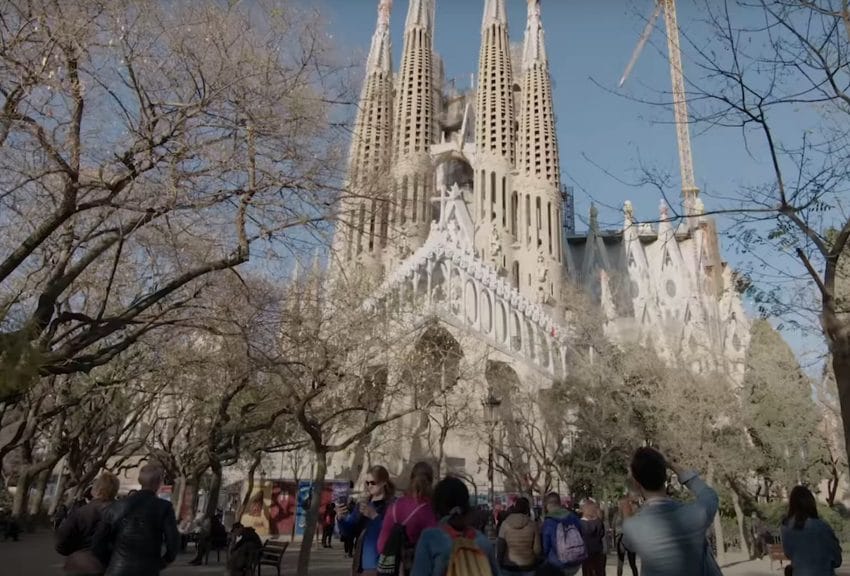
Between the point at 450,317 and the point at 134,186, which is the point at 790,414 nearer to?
the point at 450,317

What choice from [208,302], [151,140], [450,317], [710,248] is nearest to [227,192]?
[151,140]

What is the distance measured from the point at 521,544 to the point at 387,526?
1.42 m

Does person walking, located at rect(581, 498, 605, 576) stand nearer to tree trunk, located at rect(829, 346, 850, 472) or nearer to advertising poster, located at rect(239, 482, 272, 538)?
tree trunk, located at rect(829, 346, 850, 472)

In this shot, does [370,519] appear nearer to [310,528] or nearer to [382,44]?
[310,528]

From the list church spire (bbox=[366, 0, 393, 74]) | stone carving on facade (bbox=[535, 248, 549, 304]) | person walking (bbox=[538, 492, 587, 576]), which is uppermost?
church spire (bbox=[366, 0, 393, 74])

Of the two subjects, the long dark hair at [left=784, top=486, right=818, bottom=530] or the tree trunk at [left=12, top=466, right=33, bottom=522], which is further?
the tree trunk at [left=12, top=466, right=33, bottom=522]

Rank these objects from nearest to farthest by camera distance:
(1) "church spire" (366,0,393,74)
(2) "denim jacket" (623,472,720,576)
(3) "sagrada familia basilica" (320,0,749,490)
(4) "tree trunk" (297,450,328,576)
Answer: (2) "denim jacket" (623,472,720,576) → (4) "tree trunk" (297,450,328,576) → (3) "sagrada familia basilica" (320,0,749,490) → (1) "church spire" (366,0,393,74)

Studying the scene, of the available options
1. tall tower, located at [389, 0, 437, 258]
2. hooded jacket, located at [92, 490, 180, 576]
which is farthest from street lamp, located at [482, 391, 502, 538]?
tall tower, located at [389, 0, 437, 258]

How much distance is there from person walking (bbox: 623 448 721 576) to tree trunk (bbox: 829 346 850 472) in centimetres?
409

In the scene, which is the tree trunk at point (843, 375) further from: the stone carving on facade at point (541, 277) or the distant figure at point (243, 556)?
the stone carving on facade at point (541, 277)

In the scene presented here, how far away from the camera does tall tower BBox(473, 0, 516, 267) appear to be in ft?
147

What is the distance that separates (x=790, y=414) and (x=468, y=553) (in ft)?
81.9

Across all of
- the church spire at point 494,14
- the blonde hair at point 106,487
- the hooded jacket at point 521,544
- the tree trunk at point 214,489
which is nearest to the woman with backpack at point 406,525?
the hooded jacket at point 521,544

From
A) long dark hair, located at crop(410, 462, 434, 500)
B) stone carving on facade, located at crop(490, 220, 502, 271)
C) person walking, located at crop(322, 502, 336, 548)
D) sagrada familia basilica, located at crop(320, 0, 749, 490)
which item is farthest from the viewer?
stone carving on facade, located at crop(490, 220, 502, 271)
